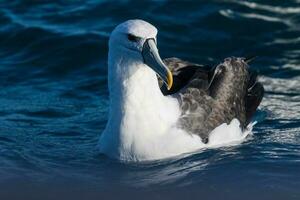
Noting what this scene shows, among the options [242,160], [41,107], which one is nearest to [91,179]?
[242,160]

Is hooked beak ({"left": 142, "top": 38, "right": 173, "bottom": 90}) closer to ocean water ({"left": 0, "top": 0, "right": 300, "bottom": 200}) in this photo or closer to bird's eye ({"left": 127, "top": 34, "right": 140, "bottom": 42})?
bird's eye ({"left": 127, "top": 34, "right": 140, "bottom": 42})

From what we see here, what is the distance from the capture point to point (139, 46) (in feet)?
26.8

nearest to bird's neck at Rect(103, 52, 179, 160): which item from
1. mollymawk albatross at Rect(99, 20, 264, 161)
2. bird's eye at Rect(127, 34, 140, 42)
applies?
mollymawk albatross at Rect(99, 20, 264, 161)

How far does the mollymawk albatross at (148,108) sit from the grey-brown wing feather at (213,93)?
0.01 meters

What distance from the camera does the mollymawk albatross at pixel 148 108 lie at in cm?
823

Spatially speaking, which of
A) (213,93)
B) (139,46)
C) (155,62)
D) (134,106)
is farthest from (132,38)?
(213,93)

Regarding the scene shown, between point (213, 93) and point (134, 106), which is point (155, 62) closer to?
point (134, 106)

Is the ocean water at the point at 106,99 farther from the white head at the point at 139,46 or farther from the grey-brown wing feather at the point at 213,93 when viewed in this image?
the white head at the point at 139,46

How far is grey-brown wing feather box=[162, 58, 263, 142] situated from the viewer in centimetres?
882

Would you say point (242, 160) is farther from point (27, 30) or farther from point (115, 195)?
point (27, 30)

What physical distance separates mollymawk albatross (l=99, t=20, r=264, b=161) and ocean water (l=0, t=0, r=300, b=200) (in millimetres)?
154

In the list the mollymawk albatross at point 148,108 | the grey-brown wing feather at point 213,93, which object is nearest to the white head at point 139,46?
the mollymawk albatross at point 148,108

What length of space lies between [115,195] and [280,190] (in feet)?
4.63

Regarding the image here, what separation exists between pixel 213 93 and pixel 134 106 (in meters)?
1.18
